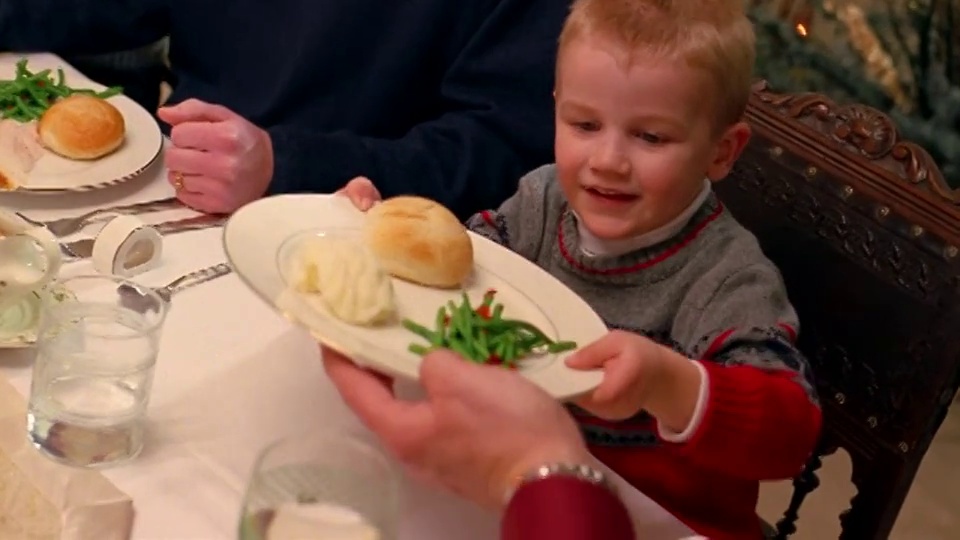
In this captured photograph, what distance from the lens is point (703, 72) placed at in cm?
110

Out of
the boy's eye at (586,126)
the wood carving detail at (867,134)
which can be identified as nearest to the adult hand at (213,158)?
the boy's eye at (586,126)

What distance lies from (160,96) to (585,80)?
38.7 inches

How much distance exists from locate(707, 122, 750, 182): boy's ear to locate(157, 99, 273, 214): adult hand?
1.66ft

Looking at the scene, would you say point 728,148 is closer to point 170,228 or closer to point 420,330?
point 420,330

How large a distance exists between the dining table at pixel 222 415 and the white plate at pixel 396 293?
3 centimetres

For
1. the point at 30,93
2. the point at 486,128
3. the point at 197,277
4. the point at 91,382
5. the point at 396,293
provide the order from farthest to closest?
the point at 486,128, the point at 30,93, the point at 197,277, the point at 396,293, the point at 91,382

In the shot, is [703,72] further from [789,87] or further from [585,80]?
[789,87]

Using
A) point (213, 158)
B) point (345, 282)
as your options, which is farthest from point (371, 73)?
point (345, 282)

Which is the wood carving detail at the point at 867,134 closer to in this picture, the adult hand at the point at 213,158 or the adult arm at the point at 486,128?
the adult arm at the point at 486,128

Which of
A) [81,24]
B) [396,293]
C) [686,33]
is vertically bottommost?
[81,24]

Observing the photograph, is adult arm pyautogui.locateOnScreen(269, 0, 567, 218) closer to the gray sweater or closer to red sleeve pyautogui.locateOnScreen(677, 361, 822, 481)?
the gray sweater

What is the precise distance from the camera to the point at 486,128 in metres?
1.45

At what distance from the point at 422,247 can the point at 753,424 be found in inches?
13.2

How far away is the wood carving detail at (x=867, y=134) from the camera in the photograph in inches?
45.1
